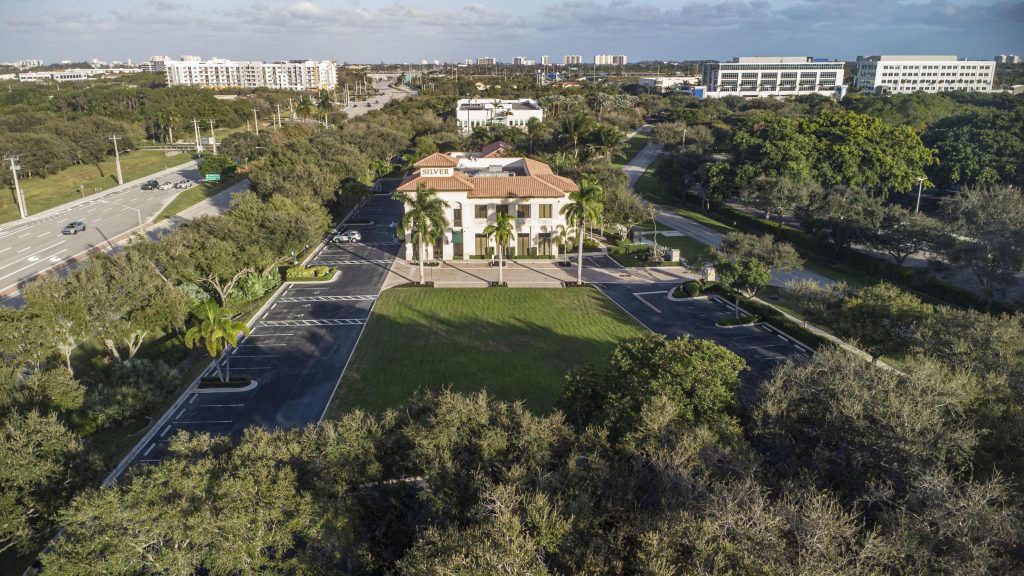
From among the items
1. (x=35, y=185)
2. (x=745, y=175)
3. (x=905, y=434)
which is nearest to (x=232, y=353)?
(x=905, y=434)

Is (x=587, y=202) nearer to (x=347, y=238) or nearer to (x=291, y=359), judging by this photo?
(x=291, y=359)

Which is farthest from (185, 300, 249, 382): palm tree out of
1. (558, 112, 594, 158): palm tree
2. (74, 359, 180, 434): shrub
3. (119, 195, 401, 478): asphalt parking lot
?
(558, 112, 594, 158): palm tree

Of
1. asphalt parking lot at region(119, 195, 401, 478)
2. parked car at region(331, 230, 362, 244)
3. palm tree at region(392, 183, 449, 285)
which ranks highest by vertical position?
palm tree at region(392, 183, 449, 285)

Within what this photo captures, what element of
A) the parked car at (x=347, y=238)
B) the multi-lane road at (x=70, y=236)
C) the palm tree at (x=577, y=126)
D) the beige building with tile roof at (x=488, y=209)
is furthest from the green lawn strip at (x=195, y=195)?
the palm tree at (x=577, y=126)

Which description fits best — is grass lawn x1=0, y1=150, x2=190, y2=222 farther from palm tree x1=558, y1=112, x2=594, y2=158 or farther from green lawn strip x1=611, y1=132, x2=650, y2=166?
green lawn strip x1=611, y1=132, x2=650, y2=166

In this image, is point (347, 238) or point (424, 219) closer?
point (424, 219)

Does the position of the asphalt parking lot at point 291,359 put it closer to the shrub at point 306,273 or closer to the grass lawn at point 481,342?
the shrub at point 306,273

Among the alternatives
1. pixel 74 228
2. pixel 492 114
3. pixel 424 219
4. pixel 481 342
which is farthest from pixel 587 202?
pixel 492 114
